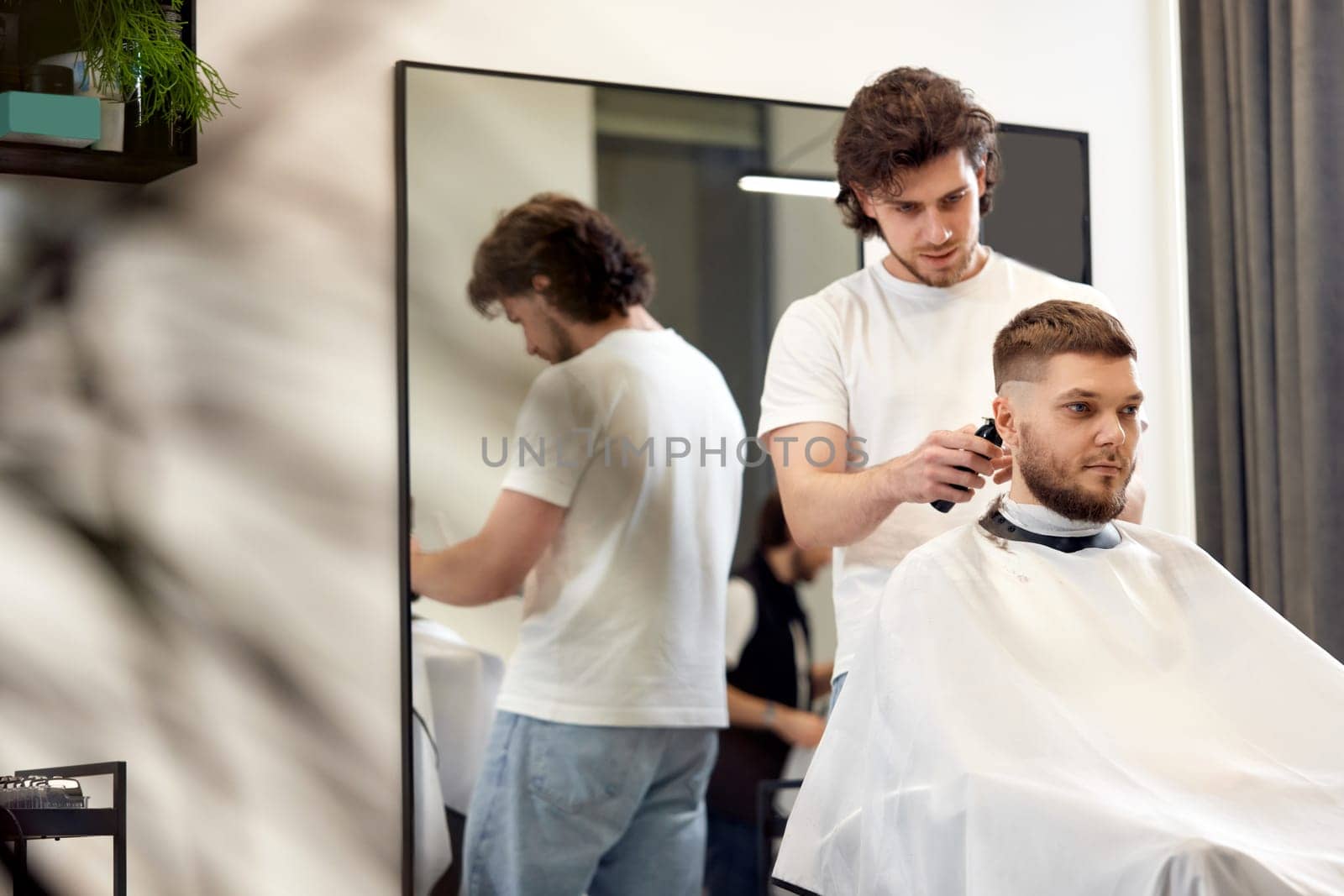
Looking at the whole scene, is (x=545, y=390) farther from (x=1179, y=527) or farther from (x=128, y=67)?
(x=1179, y=527)

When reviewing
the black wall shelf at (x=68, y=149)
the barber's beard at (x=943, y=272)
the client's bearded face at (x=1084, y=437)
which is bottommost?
the client's bearded face at (x=1084, y=437)

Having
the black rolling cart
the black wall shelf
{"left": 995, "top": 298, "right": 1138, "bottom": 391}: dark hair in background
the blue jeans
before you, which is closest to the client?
{"left": 995, "top": 298, "right": 1138, "bottom": 391}: dark hair in background

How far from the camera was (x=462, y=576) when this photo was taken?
7.94ft

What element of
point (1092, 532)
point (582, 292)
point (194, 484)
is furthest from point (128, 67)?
point (1092, 532)

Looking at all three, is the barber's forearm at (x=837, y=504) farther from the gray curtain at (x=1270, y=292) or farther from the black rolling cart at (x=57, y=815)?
the gray curtain at (x=1270, y=292)

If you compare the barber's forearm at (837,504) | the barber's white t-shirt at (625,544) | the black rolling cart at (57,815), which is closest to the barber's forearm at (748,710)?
the barber's white t-shirt at (625,544)

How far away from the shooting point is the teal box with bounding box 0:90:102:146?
1.93 meters

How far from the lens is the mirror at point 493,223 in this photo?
2.41 meters

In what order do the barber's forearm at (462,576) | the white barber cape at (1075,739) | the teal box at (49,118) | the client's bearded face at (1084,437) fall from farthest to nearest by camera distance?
the barber's forearm at (462,576) < the teal box at (49,118) < the client's bearded face at (1084,437) < the white barber cape at (1075,739)

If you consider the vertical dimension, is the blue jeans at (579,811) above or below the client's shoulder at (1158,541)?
below

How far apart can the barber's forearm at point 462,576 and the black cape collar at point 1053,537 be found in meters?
0.89

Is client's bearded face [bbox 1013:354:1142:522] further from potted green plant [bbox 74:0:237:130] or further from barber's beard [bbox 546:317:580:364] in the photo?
potted green plant [bbox 74:0:237:130]

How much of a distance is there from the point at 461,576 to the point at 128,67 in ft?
3.18

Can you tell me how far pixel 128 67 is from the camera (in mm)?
2020
